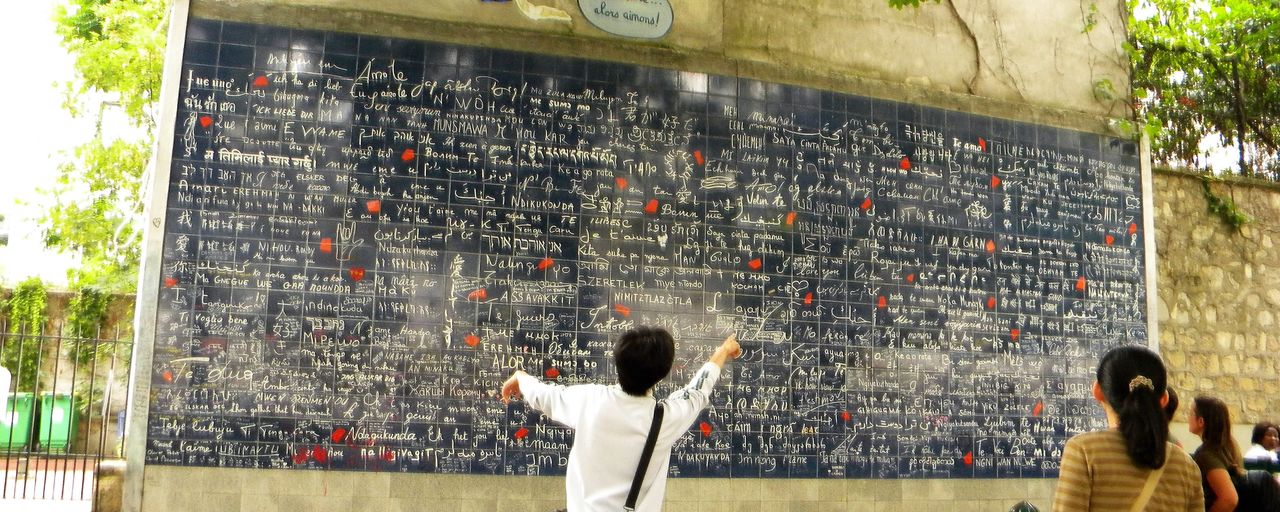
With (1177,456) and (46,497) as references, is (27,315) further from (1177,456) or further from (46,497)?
(1177,456)

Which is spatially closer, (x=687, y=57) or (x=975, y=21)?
(x=687, y=57)

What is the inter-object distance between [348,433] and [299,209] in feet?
4.41

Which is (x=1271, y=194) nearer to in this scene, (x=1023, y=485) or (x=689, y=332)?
(x=1023, y=485)

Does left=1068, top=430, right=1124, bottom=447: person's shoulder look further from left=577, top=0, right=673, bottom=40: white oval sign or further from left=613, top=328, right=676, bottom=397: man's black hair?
left=577, top=0, right=673, bottom=40: white oval sign

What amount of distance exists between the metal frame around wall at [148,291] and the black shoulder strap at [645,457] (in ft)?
12.1

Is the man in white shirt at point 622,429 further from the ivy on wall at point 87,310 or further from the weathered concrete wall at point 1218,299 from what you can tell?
the ivy on wall at point 87,310

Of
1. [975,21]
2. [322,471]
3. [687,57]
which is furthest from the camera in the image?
[975,21]

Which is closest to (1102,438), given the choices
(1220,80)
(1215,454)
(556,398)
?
(1215,454)

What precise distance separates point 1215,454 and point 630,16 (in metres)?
4.32

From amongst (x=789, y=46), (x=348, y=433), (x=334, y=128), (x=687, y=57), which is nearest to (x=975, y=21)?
(x=789, y=46)

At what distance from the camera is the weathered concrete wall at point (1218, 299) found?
25.0 feet

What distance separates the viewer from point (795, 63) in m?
6.59

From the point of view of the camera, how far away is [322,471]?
5.36m

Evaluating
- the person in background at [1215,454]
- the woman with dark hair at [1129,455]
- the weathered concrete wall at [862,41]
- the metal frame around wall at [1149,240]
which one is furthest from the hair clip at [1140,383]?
the metal frame around wall at [1149,240]
